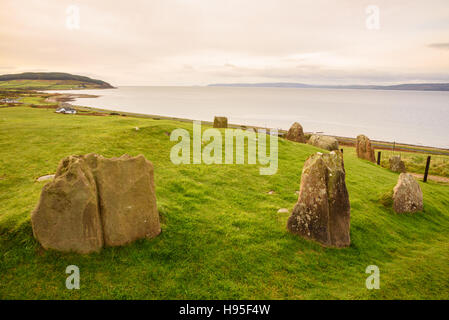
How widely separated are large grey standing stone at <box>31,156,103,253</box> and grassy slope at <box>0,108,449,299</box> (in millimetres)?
445

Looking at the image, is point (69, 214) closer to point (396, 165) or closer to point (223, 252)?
point (223, 252)

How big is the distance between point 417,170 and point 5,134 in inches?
1983

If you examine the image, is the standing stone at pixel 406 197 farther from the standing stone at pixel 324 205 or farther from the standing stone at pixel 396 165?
the standing stone at pixel 396 165

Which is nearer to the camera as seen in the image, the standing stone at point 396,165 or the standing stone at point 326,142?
the standing stone at point 396,165

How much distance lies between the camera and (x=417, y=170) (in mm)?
37844

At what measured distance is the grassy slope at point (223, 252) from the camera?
7867 mm

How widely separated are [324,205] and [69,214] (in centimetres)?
972

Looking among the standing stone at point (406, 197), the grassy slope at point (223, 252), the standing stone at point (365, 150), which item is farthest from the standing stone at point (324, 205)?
the standing stone at point (365, 150)

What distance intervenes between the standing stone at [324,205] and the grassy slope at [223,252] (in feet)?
1.79

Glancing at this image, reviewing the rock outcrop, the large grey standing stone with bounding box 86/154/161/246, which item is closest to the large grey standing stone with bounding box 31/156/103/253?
the rock outcrop

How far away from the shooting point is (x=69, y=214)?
8.24 m
